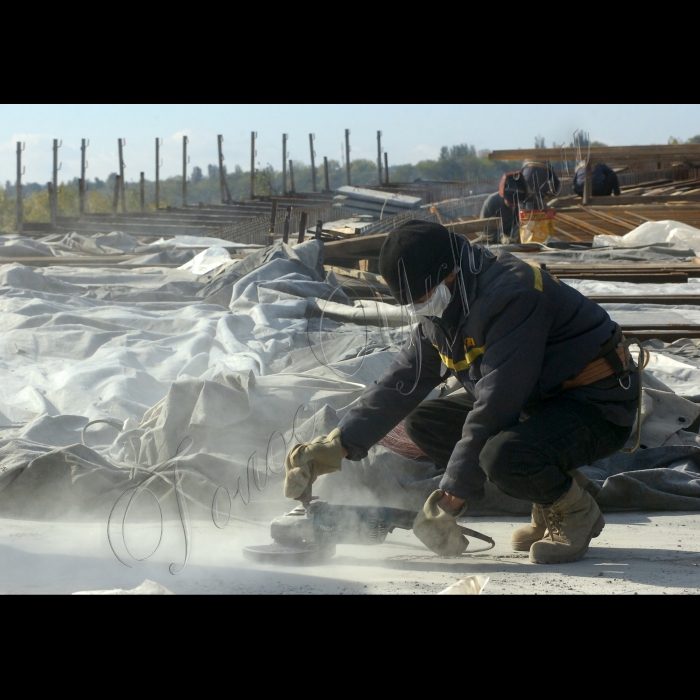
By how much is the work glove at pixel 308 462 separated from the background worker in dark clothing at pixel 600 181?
12.4m

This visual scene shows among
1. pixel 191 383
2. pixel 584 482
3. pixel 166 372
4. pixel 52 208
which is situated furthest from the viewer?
pixel 52 208

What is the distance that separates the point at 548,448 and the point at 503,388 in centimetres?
28

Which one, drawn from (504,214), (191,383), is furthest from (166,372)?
(504,214)

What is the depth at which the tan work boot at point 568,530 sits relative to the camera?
2.64 m

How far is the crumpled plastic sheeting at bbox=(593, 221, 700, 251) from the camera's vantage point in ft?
28.7

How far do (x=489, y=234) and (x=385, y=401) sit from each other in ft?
23.8

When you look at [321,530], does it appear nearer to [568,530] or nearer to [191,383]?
[568,530]

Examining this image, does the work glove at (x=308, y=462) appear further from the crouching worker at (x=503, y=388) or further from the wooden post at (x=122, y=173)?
the wooden post at (x=122, y=173)

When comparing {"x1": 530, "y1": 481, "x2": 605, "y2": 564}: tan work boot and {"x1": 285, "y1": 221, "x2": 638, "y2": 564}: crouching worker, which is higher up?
{"x1": 285, "y1": 221, "x2": 638, "y2": 564}: crouching worker

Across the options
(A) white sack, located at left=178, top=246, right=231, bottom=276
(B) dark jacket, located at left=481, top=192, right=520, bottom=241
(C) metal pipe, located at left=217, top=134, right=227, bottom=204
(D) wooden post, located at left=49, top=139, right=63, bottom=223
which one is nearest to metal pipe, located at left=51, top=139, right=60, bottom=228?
(D) wooden post, located at left=49, top=139, right=63, bottom=223

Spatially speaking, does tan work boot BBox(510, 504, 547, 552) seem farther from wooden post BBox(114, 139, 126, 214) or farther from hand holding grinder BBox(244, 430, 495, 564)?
wooden post BBox(114, 139, 126, 214)

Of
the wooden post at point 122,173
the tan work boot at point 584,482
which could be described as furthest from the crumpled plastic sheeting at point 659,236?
the wooden post at point 122,173

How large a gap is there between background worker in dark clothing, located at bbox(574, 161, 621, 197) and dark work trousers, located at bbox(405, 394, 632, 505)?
12.1m

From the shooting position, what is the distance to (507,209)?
9.39 meters
